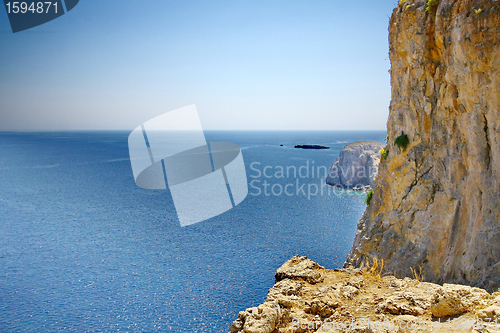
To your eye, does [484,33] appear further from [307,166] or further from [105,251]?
[307,166]

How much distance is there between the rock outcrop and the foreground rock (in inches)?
1870

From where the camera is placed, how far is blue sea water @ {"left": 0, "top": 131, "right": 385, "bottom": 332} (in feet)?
64.2

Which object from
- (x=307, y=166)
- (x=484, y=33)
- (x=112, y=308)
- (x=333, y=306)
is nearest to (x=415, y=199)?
(x=484, y=33)

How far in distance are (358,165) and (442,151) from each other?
42.2m

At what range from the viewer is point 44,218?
121ft

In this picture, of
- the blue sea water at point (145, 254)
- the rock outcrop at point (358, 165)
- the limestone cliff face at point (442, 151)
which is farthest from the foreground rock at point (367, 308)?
the rock outcrop at point (358, 165)

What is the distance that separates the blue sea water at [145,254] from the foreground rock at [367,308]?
12153 mm

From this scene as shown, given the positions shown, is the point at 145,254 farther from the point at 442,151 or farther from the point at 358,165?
the point at 358,165

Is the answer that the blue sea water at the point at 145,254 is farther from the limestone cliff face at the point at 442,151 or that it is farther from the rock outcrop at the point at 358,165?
the limestone cliff face at the point at 442,151

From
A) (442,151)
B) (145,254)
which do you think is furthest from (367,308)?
(145,254)

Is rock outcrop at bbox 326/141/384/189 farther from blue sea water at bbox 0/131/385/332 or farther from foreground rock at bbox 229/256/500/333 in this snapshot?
foreground rock at bbox 229/256/500/333

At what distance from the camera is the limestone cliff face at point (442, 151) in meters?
10.6

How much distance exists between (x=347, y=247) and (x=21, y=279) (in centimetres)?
2676

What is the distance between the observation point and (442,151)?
13164 mm
